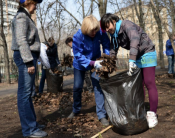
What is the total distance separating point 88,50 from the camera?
2.85 m

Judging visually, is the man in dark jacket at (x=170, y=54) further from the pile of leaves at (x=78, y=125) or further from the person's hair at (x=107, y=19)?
the person's hair at (x=107, y=19)

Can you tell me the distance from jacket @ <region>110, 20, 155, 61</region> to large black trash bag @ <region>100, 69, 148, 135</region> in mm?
285

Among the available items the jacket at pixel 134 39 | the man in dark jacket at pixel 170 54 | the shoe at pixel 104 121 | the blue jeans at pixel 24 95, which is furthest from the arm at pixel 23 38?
the man in dark jacket at pixel 170 54

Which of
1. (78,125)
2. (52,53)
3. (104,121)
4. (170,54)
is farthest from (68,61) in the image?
(170,54)

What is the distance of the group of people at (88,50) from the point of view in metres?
2.30

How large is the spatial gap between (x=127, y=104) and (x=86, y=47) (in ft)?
3.48

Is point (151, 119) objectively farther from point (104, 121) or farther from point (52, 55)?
point (52, 55)

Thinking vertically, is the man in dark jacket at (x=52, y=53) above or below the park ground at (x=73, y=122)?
above

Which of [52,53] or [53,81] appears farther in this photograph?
[52,53]

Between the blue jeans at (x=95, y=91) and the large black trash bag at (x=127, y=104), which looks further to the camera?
the blue jeans at (x=95, y=91)

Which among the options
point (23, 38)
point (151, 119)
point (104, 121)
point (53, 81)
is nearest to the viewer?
point (23, 38)

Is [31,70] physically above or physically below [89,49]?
below

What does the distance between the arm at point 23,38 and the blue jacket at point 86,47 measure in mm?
750

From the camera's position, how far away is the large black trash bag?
89.1 inches
